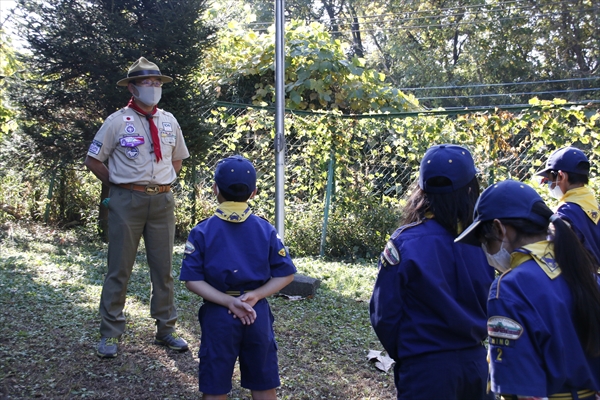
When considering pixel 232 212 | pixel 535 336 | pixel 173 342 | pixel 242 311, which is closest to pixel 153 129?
pixel 173 342

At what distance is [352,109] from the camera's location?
10836mm

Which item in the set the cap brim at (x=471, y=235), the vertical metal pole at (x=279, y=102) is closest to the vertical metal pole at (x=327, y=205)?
the vertical metal pole at (x=279, y=102)

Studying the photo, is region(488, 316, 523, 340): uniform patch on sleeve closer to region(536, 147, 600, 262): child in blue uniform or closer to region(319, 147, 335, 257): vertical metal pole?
region(536, 147, 600, 262): child in blue uniform

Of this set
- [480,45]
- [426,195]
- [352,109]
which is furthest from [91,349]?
[480,45]

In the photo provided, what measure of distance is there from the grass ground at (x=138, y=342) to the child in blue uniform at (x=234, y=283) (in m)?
1.07

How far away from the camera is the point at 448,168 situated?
251cm

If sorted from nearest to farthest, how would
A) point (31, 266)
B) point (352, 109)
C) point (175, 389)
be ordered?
point (175, 389), point (31, 266), point (352, 109)

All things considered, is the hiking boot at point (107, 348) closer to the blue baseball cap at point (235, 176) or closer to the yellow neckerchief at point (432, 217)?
the blue baseball cap at point (235, 176)

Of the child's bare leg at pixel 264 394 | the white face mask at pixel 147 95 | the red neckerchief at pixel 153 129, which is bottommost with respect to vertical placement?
the child's bare leg at pixel 264 394

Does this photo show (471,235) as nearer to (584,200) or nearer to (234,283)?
(234,283)

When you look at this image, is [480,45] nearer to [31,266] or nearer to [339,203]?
[339,203]

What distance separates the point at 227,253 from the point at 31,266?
5.03 m

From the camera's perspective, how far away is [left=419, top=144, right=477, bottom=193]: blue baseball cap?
8.23 ft

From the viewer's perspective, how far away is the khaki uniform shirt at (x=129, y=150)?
4434 millimetres
